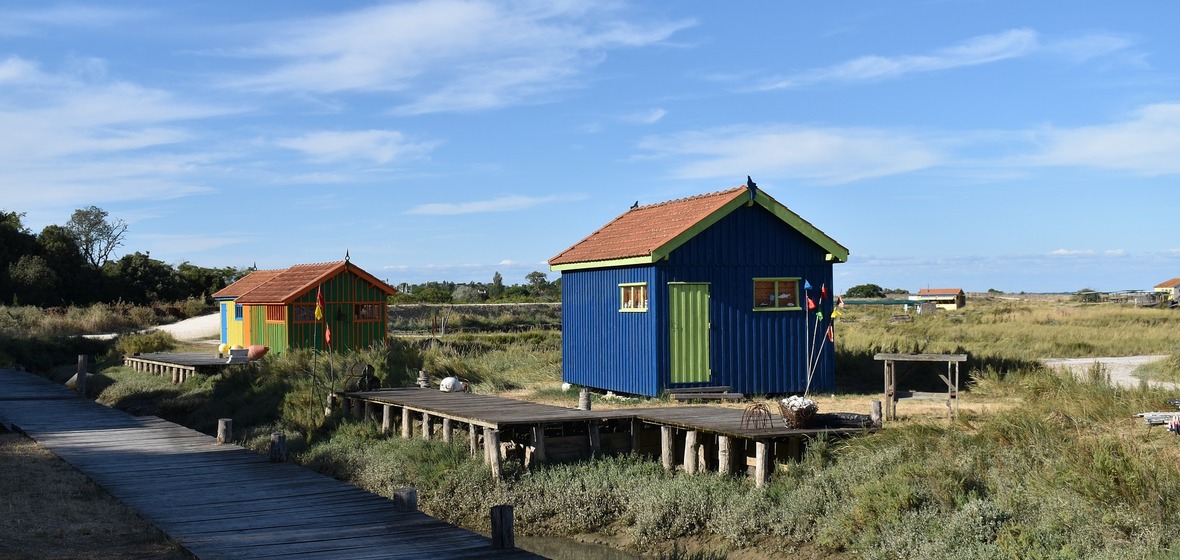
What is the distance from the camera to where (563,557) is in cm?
1183

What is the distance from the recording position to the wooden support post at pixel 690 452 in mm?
13180

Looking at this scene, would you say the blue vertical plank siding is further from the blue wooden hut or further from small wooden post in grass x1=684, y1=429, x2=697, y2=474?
small wooden post in grass x1=684, y1=429, x2=697, y2=474

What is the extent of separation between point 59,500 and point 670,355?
9.92 m

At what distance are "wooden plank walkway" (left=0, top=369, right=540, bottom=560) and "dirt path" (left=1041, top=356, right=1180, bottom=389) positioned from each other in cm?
1244

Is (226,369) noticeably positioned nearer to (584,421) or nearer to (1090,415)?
(584,421)

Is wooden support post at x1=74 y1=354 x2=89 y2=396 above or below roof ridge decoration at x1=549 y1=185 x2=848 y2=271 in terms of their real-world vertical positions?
below

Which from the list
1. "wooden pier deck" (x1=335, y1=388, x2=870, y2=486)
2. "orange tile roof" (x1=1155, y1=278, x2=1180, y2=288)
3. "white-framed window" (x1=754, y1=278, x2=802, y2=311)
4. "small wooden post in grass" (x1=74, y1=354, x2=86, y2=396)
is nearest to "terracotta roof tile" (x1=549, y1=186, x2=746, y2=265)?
"white-framed window" (x1=754, y1=278, x2=802, y2=311)

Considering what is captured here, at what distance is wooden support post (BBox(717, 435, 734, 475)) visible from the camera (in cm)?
1273

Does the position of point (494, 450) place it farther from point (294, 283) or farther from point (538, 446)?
point (294, 283)

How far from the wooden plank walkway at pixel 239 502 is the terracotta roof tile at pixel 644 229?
7497 millimetres

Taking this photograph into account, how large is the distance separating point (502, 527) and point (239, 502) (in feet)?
13.1

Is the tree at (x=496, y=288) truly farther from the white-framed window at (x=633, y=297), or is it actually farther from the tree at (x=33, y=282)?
the white-framed window at (x=633, y=297)

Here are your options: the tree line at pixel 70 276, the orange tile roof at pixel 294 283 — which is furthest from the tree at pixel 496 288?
the orange tile roof at pixel 294 283

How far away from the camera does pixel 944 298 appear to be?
79375 mm
